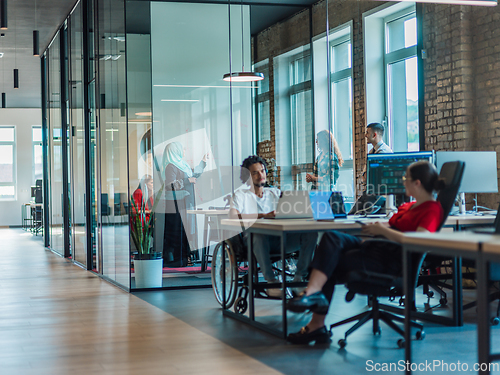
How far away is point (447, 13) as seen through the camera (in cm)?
618

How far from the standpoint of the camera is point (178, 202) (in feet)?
20.2

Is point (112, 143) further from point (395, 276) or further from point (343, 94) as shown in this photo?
point (395, 276)

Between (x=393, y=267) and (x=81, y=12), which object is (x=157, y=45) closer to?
(x=81, y=12)

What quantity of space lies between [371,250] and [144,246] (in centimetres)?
310

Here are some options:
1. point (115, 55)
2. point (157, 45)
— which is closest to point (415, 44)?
point (157, 45)

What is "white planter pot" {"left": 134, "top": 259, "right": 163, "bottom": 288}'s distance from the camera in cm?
609

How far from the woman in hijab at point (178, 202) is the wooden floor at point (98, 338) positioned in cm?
66

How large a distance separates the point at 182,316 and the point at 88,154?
163 inches

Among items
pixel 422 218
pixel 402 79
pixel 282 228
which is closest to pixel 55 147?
pixel 402 79

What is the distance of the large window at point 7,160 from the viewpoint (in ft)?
65.8

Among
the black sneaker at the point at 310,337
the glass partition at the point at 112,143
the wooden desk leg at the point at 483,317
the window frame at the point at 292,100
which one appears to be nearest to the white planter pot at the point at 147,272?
the glass partition at the point at 112,143

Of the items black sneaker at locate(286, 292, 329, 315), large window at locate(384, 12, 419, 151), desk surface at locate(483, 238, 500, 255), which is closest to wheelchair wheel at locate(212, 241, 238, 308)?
black sneaker at locate(286, 292, 329, 315)

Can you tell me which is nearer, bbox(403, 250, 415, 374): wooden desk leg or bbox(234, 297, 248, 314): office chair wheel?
bbox(403, 250, 415, 374): wooden desk leg

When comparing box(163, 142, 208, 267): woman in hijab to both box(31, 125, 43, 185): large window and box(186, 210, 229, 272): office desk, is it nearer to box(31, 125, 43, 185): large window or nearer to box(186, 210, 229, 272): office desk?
box(186, 210, 229, 272): office desk
